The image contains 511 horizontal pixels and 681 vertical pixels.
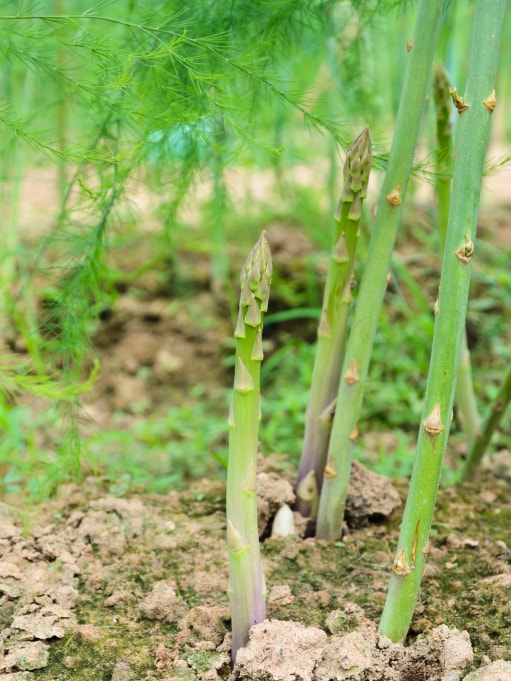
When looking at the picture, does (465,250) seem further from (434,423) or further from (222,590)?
(222,590)

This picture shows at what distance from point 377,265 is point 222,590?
0.82 meters

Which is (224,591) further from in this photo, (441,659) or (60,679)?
(441,659)

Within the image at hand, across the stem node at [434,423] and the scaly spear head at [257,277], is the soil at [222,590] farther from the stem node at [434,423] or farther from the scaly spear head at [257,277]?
the scaly spear head at [257,277]

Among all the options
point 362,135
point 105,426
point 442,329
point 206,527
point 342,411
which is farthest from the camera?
point 105,426

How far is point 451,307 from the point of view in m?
1.44

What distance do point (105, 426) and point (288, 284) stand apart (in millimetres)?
1157

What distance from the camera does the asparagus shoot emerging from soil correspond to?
1.44 meters

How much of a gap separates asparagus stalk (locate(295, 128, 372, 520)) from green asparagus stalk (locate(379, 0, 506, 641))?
0.31 metres

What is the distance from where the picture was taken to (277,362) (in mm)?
3605

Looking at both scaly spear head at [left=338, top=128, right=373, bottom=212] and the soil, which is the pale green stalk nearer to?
scaly spear head at [left=338, top=128, right=373, bottom=212]

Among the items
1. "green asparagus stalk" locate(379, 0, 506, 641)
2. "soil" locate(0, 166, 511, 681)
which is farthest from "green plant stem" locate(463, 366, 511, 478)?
"green asparagus stalk" locate(379, 0, 506, 641)

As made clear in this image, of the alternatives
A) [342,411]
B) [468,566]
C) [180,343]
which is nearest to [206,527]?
[342,411]

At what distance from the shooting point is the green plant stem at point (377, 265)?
166 centimetres

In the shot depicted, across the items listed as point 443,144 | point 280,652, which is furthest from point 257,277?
point 443,144
